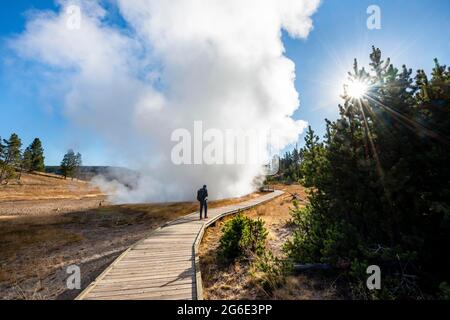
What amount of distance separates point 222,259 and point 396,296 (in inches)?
253

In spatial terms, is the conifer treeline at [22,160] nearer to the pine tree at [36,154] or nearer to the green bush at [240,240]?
the pine tree at [36,154]

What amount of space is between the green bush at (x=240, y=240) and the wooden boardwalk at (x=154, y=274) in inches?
57.2

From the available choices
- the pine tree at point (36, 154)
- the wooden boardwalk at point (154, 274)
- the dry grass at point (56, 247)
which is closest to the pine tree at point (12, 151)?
the pine tree at point (36, 154)

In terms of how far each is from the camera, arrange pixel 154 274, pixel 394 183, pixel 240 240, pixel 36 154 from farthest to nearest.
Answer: pixel 36 154 → pixel 240 240 → pixel 154 274 → pixel 394 183

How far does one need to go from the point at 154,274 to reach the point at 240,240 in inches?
161

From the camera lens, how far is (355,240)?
7.11 m

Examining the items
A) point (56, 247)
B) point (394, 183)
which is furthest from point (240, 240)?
point (56, 247)

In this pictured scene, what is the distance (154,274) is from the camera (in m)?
8.17

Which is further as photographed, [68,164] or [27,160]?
[68,164]

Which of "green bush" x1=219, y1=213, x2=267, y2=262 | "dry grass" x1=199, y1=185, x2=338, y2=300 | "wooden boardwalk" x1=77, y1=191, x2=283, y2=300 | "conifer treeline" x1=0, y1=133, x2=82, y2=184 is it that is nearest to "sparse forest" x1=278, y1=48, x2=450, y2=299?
"dry grass" x1=199, y1=185, x2=338, y2=300

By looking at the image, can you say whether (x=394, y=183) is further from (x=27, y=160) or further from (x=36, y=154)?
(x=36, y=154)

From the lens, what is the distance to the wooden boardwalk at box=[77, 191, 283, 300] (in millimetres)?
6656
